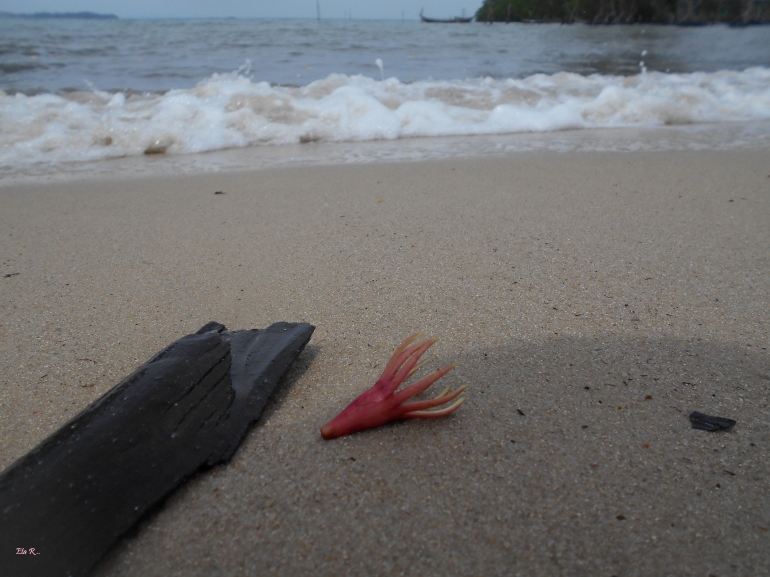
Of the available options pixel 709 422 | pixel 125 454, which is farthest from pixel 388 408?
pixel 709 422

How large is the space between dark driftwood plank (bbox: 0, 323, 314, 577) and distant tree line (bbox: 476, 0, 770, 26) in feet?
105

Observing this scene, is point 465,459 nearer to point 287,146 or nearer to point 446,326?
point 446,326

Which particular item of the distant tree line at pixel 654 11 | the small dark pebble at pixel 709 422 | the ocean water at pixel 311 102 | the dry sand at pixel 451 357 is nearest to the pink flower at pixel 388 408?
the dry sand at pixel 451 357

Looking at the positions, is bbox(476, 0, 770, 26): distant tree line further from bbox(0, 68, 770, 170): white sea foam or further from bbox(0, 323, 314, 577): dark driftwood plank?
bbox(0, 323, 314, 577): dark driftwood plank

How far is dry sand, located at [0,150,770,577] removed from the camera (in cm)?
86

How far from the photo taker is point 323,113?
16.3 ft

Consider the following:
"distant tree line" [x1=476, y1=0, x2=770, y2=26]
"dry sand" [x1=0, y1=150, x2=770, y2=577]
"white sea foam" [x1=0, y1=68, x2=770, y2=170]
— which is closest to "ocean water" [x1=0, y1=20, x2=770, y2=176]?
"white sea foam" [x1=0, y1=68, x2=770, y2=170]

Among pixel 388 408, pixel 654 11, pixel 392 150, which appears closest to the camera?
pixel 388 408

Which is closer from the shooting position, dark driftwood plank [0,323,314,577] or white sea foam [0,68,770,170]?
dark driftwood plank [0,323,314,577]

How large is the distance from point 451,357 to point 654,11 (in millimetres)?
38000

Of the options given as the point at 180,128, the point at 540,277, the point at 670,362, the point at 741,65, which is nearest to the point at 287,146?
the point at 180,128

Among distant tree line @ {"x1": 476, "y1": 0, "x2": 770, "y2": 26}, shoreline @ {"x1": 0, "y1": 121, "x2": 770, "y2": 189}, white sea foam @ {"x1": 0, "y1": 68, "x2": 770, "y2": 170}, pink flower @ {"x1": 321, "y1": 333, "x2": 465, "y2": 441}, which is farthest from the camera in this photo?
distant tree line @ {"x1": 476, "y1": 0, "x2": 770, "y2": 26}

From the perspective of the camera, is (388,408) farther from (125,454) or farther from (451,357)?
(125,454)

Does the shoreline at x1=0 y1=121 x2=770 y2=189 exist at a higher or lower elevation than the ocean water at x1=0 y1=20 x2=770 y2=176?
lower
